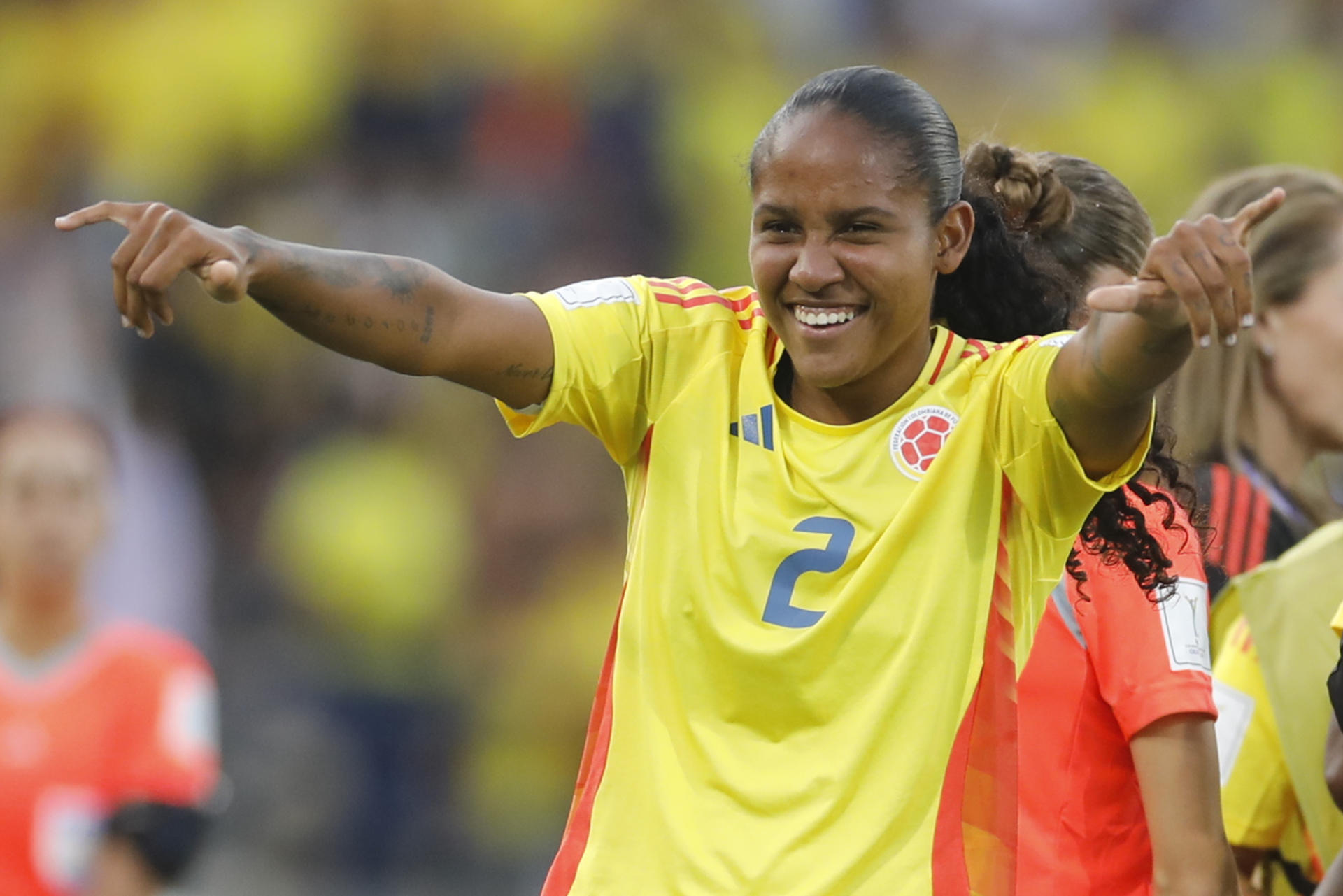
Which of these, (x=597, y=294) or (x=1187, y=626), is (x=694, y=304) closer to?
(x=597, y=294)

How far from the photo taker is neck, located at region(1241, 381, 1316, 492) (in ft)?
13.9

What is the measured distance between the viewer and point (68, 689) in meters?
5.28

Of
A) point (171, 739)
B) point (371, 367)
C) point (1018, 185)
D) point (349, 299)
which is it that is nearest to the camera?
point (349, 299)

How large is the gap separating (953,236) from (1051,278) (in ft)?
1.40

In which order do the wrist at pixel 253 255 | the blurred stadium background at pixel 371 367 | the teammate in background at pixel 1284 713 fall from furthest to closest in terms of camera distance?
the blurred stadium background at pixel 371 367 < the teammate in background at pixel 1284 713 < the wrist at pixel 253 255

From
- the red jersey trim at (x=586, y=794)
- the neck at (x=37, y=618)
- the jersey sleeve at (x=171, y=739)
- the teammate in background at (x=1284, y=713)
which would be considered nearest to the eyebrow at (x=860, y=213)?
the red jersey trim at (x=586, y=794)

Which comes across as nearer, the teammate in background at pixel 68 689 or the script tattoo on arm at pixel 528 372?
the script tattoo on arm at pixel 528 372

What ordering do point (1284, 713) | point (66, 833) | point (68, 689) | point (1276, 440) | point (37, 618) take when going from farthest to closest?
point (37, 618)
point (68, 689)
point (66, 833)
point (1276, 440)
point (1284, 713)

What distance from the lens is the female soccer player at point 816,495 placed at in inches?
98.7

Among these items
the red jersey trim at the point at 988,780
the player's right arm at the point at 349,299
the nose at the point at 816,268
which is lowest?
the red jersey trim at the point at 988,780

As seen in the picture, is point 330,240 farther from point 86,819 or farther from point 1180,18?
point 1180,18

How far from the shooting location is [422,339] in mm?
2570

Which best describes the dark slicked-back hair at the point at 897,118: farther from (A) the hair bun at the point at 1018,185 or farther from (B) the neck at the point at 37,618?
(B) the neck at the point at 37,618

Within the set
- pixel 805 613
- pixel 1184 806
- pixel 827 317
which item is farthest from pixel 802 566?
pixel 1184 806
